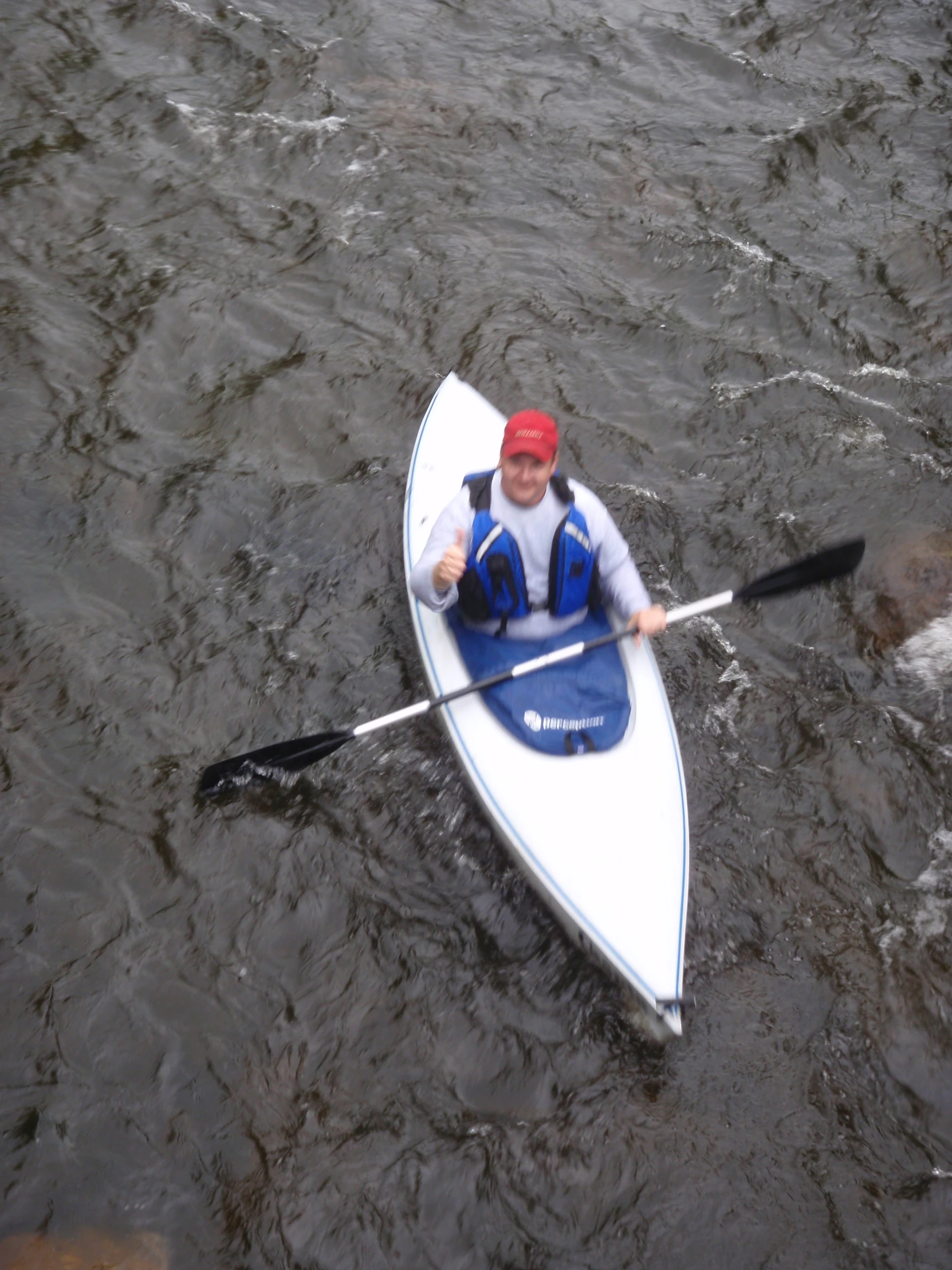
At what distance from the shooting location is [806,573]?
14.4 feet

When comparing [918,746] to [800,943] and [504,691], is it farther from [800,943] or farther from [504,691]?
[504,691]

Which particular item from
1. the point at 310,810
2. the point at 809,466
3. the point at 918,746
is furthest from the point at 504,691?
the point at 809,466

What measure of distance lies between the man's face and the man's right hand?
295mm

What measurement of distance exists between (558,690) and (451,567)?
65 cm

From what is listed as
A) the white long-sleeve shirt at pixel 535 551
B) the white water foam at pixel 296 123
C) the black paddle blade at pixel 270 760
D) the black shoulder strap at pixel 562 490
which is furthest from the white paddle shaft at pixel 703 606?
the white water foam at pixel 296 123

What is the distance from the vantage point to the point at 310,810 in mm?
4219

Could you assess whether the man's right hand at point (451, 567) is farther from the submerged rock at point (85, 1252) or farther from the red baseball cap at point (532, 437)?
the submerged rock at point (85, 1252)

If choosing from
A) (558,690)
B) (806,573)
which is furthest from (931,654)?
(558,690)

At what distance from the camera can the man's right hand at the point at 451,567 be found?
397 cm

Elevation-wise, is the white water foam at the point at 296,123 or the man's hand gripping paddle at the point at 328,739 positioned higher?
the white water foam at the point at 296,123

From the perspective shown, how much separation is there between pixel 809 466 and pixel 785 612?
972 millimetres

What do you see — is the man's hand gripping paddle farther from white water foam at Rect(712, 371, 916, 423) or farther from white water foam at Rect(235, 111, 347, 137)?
white water foam at Rect(235, 111, 347, 137)

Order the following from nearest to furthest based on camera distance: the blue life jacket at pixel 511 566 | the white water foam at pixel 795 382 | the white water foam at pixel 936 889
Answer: the white water foam at pixel 936 889 < the blue life jacket at pixel 511 566 < the white water foam at pixel 795 382

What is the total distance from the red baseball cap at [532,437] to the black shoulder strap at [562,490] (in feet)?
0.61
